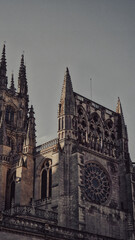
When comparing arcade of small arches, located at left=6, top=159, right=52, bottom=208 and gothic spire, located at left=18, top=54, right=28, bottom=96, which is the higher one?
gothic spire, located at left=18, top=54, right=28, bottom=96

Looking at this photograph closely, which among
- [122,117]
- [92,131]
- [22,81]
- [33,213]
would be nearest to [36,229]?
[33,213]

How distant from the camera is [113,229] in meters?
35.7

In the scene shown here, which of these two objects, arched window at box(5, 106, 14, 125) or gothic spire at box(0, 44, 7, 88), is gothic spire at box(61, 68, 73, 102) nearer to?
arched window at box(5, 106, 14, 125)

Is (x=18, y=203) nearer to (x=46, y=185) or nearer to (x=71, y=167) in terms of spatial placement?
(x=46, y=185)

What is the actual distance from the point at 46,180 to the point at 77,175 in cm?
416

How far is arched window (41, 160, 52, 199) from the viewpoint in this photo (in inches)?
1407

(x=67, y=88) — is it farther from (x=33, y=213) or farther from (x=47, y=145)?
(x=33, y=213)

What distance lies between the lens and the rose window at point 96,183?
1417 inches

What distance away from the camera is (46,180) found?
36688mm

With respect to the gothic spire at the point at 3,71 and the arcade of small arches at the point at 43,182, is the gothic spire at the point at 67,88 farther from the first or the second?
the gothic spire at the point at 3,71

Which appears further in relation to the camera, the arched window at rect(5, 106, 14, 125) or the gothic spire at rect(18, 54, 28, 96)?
the gothic spire at rect(18, 54, 28, 96)

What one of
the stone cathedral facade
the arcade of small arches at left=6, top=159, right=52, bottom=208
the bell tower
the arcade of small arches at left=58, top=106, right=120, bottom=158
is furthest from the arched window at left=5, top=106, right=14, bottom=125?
the arcade of small arches at left=58, top=106, right=120, bottom=158

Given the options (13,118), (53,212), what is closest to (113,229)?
(53,212)

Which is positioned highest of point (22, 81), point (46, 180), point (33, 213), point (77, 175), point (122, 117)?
point (22, 81)
